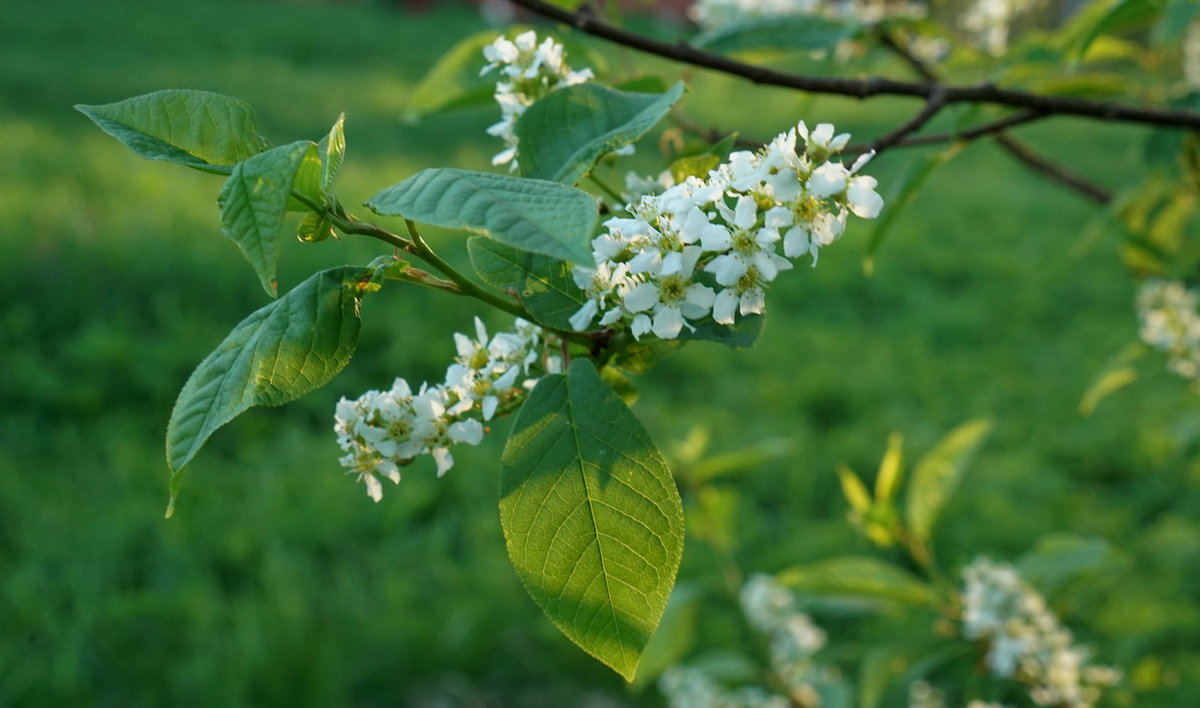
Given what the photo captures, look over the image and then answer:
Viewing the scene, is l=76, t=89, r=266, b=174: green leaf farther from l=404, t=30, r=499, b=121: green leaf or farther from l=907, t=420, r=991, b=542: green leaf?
l=907, t=420, r=991, b=542: green leaf

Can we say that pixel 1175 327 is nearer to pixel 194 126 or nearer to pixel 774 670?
pixel 774 670

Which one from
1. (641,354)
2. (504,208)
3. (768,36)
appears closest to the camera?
(504,208)

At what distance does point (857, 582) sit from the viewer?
57.0 inches

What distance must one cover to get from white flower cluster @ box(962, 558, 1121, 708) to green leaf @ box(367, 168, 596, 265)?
3.89ft

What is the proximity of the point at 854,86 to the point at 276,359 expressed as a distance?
546 millimetres

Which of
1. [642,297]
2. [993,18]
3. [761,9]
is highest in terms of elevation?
[993,18]

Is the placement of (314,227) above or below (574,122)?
below

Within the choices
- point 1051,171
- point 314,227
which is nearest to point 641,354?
point 314,227

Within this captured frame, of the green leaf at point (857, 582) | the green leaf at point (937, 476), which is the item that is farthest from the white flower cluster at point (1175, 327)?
the green leaf at point (857, 582)

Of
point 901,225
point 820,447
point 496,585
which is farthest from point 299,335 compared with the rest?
point 901,225

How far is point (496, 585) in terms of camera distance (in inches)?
96.8

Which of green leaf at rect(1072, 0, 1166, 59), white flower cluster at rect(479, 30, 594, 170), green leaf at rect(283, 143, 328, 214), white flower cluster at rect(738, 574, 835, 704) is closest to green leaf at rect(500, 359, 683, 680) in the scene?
green leaf at rect(283, 143, 328, 214)

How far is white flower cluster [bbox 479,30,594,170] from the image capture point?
2.58 ft

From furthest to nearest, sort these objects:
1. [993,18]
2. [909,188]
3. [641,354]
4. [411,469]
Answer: [411,469], [993,18], [909,188], [641,354]
